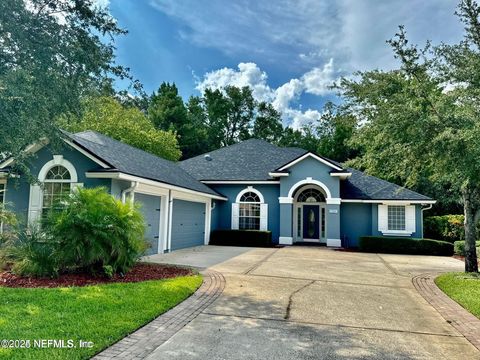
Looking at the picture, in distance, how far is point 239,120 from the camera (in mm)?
50688

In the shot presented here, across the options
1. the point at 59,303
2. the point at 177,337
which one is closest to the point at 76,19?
the point at 59,303

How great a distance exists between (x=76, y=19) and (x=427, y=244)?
1810 centimetres

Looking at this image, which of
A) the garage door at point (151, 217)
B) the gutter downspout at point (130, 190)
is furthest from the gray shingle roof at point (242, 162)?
the gutter downspout at point (130, 190)

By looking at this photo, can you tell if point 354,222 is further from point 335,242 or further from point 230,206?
point 230,206

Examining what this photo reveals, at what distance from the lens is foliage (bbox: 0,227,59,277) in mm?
8094

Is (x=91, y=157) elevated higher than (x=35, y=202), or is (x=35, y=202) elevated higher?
(x=91, y=157)

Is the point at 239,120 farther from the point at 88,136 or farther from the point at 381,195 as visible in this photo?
the point at 88,136

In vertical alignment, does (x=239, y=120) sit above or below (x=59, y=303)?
above

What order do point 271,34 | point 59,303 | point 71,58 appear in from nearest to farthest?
point 59,303 < point 71,58 < point 271,34

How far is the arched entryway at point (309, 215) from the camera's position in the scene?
21.9m

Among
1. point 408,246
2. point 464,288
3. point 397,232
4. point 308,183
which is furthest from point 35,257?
point 397,232

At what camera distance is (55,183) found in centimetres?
1230

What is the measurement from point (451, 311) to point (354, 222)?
13.9m

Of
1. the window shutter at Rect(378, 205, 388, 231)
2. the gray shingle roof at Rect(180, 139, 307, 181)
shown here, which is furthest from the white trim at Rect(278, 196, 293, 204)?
the window shutter at Rect(378, 205, 388, 231)
